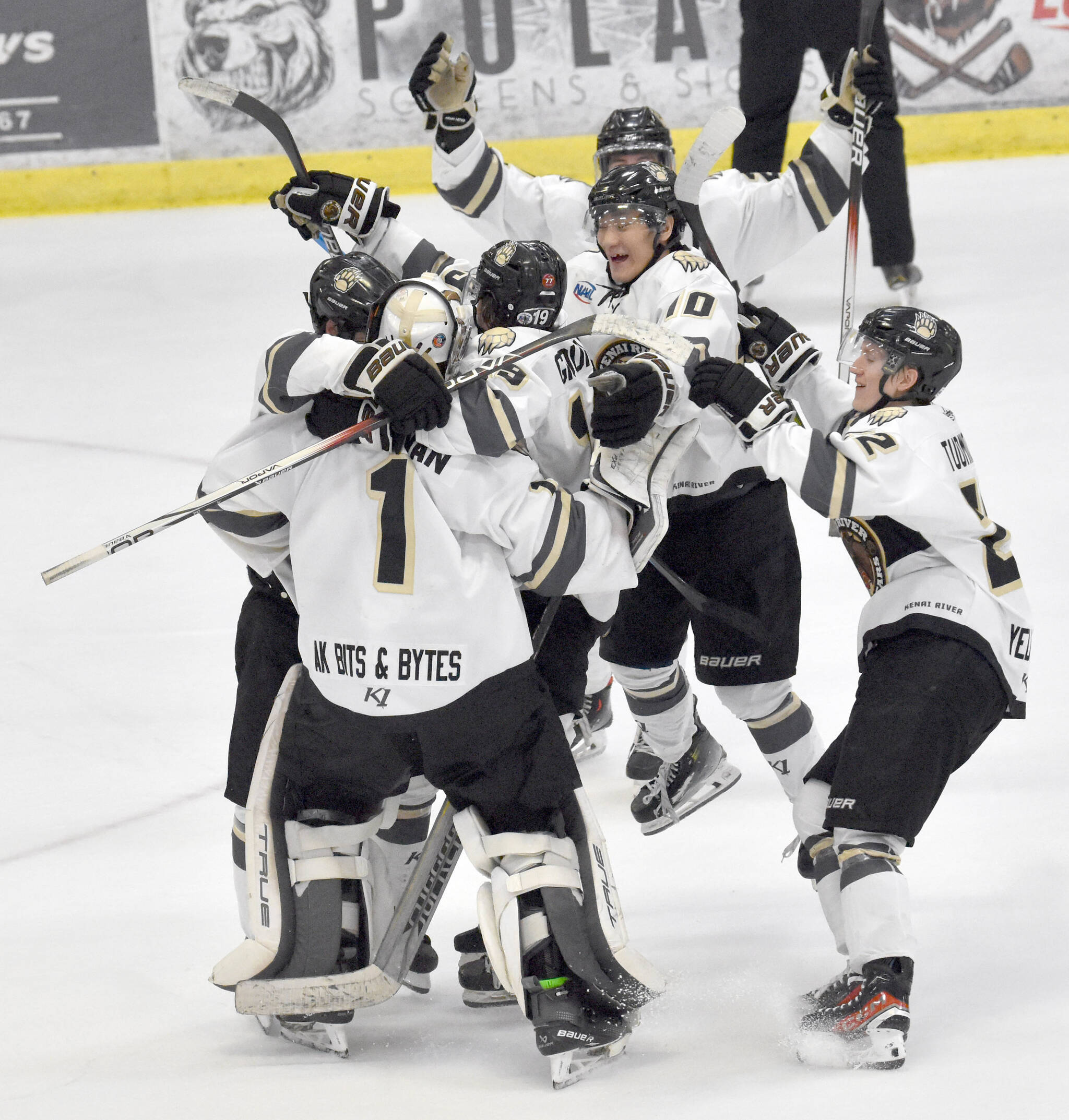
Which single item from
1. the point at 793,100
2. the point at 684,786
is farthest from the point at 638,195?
the point at 793,100

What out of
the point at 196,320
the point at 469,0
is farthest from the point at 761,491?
the point at 469,0

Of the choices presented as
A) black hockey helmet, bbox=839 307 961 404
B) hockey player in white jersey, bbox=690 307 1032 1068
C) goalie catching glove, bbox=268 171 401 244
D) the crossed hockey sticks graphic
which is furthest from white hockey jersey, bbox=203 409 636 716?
the crossed hockey sticks graphic

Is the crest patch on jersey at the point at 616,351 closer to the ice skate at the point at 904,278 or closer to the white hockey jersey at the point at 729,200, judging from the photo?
the white hockey jersey at the point at 729,200

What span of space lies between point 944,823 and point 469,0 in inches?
195

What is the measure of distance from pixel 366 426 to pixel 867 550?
33.9 inches

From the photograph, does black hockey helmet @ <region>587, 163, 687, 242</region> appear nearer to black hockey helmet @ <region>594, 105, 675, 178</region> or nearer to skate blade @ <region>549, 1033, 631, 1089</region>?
black hockey helmet @ <region>594, 105, 675, 178</region>

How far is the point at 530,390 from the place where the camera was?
2229 millimetres

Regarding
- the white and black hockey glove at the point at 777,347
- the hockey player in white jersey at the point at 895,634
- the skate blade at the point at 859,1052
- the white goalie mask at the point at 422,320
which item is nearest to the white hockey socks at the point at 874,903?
the hockey player in white jersey at the point at 895,634

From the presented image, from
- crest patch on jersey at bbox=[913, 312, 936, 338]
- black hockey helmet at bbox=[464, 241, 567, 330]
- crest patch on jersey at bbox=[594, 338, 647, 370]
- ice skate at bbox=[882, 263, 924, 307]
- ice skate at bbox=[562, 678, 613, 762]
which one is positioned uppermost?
black hockey helmet at bbox=[464, 241, 567, 330]

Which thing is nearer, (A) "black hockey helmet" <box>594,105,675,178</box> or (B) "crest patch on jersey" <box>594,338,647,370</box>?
(B) "crest patch on jersey" <box>594,338,647,370</box>

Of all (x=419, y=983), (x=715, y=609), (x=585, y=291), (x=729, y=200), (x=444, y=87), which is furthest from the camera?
(x=729, y=200)

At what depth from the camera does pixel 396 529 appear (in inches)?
86.7

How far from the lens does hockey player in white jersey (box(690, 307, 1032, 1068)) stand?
2.33 meters

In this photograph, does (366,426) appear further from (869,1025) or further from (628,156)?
(628,156)
